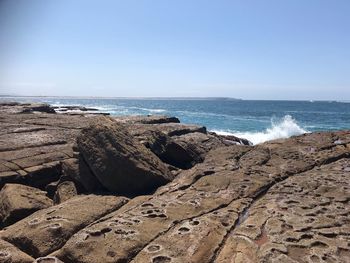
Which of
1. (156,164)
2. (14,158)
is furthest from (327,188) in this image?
(14,158)

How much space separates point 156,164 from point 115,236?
312cm

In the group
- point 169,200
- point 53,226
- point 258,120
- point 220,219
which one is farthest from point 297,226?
point 258,120

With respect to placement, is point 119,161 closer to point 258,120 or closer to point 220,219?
point 220,219

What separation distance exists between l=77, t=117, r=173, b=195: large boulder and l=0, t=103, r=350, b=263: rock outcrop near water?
19 mm

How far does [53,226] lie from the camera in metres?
5.05

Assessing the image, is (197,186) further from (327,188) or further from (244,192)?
(327,188)

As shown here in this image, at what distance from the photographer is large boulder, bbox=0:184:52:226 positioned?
622 cm

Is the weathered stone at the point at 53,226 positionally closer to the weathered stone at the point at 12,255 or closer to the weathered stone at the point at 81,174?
the weathered stone at the point at 12,255

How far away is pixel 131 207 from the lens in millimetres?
5957

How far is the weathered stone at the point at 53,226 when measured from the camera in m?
4.77

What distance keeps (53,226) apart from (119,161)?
232 centimetres

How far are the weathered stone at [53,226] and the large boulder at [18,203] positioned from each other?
0.71 metres

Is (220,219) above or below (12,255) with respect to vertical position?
above

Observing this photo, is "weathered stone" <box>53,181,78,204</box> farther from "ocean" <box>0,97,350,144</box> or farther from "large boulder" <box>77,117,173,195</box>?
"ocean" <box>0,97,350,144</box>
